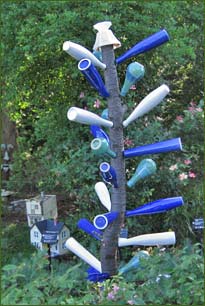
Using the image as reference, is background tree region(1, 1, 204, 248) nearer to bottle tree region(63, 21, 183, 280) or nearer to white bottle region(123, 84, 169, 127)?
bottle tree region(63, 21, 183, 280)

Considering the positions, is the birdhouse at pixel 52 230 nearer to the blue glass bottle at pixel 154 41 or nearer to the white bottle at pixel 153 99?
the white bottle at pixel 153 99

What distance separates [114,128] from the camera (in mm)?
2168

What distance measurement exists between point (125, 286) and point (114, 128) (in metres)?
0.69

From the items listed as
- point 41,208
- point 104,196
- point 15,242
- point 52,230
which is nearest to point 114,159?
point 104,196

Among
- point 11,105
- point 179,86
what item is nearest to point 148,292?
point 11,105

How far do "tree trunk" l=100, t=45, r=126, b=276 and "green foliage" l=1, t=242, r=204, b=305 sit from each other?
0.28 metres

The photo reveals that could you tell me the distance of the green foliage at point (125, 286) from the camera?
1739 mm

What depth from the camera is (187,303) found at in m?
1.76

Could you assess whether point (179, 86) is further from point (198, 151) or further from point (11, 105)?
point (11, 105)

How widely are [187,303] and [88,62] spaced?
981 millimetres

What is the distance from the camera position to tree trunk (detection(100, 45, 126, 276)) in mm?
2164

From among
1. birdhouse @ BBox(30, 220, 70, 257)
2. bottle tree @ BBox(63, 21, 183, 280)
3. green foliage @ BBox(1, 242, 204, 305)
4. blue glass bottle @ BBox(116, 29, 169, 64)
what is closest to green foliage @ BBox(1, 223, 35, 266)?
birdhouse @ BBox(30, 220, 70, 257)

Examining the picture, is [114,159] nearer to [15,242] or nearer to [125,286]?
[125,286]

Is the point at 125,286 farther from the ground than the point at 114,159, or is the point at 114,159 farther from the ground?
the point at 114,159
